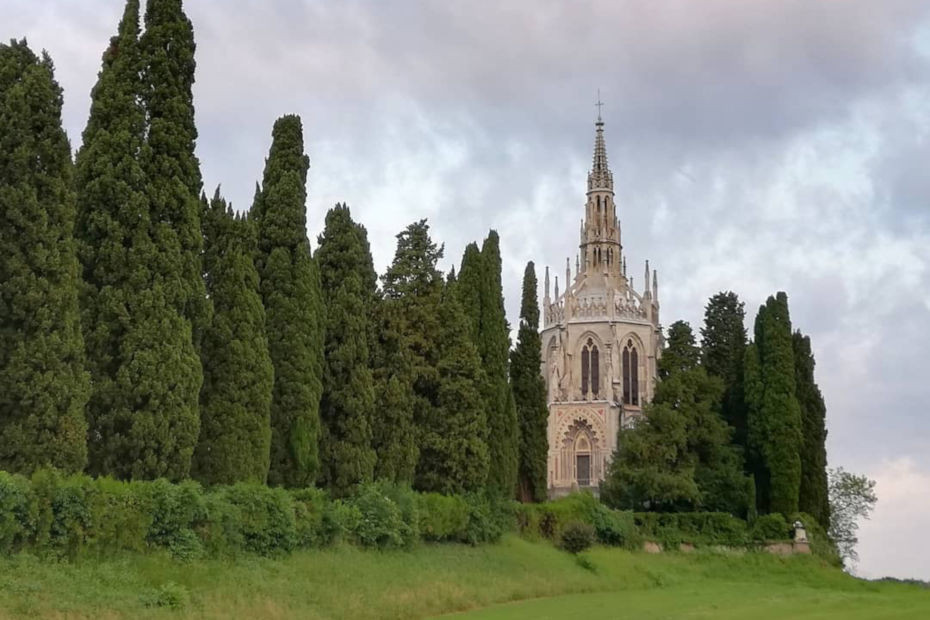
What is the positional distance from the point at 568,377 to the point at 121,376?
53.2 meters

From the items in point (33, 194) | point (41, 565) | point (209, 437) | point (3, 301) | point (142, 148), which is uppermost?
point (142, 148)

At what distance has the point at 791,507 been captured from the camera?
45.4m

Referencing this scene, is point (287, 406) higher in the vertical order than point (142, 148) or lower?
lower

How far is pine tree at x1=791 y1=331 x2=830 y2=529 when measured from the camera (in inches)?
1858

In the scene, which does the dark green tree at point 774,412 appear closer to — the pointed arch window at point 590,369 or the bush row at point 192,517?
the bush row at point 192,517

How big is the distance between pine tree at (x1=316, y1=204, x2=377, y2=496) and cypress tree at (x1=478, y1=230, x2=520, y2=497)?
7774 mm

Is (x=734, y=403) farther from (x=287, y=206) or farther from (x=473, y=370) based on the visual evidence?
(x=287, y=206)

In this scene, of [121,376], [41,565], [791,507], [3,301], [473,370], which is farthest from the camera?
[791,507]

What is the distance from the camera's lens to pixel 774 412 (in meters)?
46.1

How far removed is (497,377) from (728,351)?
19.2 m

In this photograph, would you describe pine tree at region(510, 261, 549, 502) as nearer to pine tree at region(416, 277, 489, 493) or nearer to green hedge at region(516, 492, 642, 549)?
green hedge at region(516, 492, 642, 549)

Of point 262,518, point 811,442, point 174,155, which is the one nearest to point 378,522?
point 262,518

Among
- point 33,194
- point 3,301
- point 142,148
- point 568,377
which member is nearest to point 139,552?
point 3,301

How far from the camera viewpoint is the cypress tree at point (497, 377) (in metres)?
37.6
